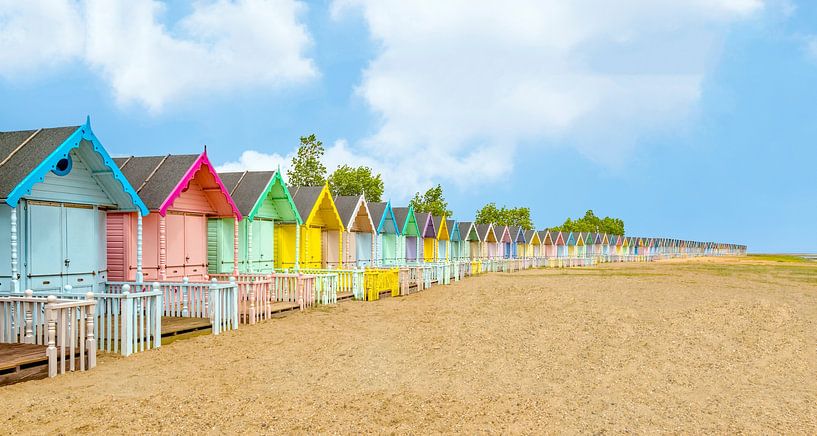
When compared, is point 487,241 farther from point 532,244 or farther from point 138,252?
point 138,252

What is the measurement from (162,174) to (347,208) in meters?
13.1

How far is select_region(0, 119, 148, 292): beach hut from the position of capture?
1275 cm

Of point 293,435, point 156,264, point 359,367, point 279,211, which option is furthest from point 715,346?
point 279,211

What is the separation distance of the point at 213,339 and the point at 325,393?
18.1 feet

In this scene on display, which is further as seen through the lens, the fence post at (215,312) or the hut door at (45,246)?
the fence post at (215,312)

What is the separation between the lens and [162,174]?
17.2 metres

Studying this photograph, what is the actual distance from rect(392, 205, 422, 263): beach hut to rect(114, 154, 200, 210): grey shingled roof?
20460mm

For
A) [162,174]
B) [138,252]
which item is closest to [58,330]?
[138,252]

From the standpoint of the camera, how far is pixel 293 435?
6.78m

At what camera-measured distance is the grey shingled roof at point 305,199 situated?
83.9 feet

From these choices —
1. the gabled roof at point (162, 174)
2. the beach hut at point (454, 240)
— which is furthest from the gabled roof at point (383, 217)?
the gabled roof at point (162, 174)

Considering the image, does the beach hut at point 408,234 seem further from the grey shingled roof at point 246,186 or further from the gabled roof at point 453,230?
the grey shingled roof at point 246,186

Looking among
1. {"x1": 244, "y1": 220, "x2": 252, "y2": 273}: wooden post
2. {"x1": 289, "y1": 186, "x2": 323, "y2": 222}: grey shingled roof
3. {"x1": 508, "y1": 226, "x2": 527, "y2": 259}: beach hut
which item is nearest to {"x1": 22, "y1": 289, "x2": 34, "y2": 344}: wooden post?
{"x1": 244, "y1": 220, "x2": 252, "y2": 273}: wooden post

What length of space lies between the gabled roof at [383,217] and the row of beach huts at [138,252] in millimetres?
4051
